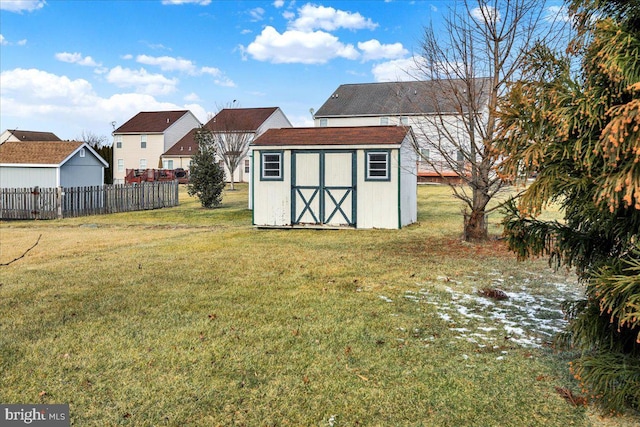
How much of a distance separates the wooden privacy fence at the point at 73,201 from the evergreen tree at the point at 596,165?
20.6m

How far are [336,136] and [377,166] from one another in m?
1.86

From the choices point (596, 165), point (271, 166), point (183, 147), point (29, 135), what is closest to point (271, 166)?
point (271, 166)

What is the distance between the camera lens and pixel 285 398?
402 cm

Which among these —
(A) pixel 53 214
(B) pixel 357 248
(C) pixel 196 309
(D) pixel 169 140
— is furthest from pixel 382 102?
(C) pixel 196 309

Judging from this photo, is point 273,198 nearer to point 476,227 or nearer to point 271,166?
point 271,166

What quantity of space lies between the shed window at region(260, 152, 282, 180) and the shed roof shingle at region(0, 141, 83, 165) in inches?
451

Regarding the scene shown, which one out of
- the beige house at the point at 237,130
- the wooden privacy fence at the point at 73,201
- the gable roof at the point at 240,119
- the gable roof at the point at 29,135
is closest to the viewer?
the wooden privacy fence at the point at 73,201

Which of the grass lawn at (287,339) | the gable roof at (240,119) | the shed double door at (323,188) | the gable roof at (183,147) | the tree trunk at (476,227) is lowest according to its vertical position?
the grass lawn at (287,339)

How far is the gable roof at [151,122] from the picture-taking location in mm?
50094

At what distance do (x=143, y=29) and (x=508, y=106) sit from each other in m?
25.0

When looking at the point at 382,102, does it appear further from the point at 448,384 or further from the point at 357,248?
the point at 448,384

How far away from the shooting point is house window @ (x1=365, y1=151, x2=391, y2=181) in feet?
50.2

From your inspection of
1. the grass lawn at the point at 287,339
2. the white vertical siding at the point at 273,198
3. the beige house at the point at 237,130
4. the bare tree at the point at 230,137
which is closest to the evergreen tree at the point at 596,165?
the grass lawn at the point at 287,339

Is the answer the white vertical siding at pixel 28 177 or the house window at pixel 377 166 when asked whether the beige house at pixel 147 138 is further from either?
the house window at pixel 377 166
